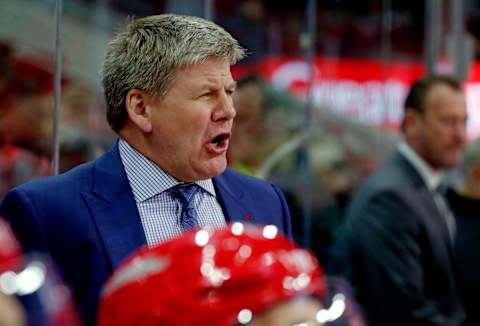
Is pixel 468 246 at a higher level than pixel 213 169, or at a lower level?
lower

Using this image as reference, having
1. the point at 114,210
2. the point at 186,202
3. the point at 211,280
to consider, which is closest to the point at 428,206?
the point at 186,202

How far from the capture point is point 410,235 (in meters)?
4.26

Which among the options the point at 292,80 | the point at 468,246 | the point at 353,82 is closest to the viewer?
the point at 468,246

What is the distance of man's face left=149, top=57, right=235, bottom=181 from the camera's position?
254 cm

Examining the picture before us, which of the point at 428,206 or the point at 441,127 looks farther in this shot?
the point at 441,127

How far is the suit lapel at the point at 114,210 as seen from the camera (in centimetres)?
242

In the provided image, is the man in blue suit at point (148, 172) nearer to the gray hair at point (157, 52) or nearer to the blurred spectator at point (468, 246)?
the gray hair at point (157, 52)

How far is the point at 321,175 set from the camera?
514 cm

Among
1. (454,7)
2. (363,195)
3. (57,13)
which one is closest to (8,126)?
(57,13)

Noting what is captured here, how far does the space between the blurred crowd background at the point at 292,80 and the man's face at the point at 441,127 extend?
0.57 meters

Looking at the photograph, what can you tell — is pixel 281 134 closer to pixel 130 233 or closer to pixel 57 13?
pixel 57 13

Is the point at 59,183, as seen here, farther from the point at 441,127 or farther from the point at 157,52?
the point at 441,127

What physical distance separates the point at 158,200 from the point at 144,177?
7 centimetres

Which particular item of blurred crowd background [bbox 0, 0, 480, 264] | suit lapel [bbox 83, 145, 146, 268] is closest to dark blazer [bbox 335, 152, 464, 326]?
blurred crowd background [bbox 0, 0, 480, 264]
